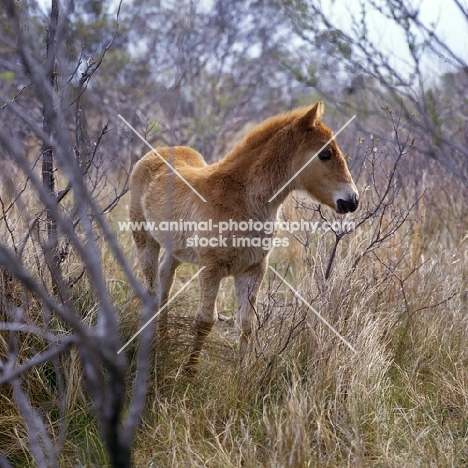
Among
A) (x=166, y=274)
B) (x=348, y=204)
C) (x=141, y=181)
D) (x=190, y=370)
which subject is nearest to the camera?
(x=190, y=370)

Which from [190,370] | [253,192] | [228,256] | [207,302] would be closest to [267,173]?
[253,192]

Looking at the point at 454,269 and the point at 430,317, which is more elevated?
the point at 454,269

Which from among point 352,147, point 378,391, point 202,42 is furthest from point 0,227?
point 202,42

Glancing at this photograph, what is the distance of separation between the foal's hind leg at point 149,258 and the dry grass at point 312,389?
0.53m

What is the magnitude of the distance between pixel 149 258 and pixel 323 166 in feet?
5.88

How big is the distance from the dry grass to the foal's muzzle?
0.41 meters

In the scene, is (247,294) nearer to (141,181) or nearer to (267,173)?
(267,173)

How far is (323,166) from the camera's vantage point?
427 cm

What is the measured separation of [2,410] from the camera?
11.5ft

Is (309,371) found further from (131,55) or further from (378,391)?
(131,55)

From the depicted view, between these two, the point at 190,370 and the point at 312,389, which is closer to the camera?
the point at 312,389

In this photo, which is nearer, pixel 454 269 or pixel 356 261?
pixel 356 261

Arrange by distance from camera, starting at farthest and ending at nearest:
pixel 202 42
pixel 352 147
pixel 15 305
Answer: pixel 202 42
pixel 352 147
pixel 15 305

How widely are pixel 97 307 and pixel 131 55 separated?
872 centimetres
